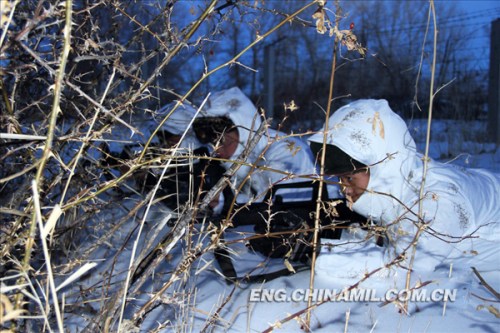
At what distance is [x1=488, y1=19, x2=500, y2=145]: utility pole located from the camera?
753cm

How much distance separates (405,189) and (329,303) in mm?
785

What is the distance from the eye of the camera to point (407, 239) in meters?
2.46

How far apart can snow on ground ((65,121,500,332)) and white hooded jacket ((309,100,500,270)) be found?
0.10 metres

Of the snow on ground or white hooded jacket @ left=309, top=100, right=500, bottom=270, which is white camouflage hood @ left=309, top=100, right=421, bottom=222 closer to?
white hooded jacket @ left=309, top=100, right=500, bottom=270

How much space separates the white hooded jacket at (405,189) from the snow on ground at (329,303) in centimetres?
10

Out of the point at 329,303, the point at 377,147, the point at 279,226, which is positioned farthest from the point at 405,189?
the point at 329,303

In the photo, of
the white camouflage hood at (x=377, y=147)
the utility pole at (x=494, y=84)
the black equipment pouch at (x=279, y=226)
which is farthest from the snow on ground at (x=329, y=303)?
the utility pole at (x=494, y=84)

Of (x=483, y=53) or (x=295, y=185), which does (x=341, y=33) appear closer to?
(x=295, y=185)

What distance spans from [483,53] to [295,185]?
8.24 m

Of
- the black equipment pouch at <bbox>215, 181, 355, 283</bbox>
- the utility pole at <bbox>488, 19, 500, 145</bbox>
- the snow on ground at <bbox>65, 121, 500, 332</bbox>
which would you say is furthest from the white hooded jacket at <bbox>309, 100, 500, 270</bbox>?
the utility pole at <bbox>488, 19, 500, 145</bbox>

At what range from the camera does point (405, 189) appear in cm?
271

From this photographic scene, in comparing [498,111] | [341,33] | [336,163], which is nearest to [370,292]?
[336,163]

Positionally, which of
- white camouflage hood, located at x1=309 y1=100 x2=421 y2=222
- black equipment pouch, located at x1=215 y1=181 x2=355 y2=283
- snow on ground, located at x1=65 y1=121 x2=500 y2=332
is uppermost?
white camouflage hood, located at x1=309 y1=100 x2=421 y2=222

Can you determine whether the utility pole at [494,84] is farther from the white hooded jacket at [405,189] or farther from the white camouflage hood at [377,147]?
the white camouflage hood at [377,147]
